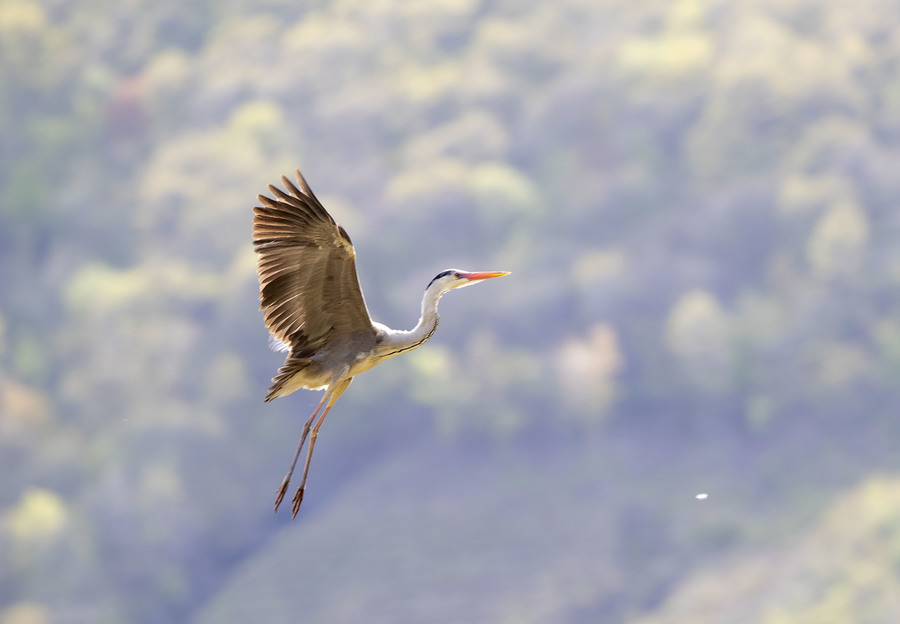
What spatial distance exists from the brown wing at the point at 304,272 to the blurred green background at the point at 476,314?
21.6 metres

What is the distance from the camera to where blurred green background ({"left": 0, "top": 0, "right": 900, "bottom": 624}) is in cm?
3297

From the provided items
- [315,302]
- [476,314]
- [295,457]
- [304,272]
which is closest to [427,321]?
[315,302]

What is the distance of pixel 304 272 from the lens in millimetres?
10266

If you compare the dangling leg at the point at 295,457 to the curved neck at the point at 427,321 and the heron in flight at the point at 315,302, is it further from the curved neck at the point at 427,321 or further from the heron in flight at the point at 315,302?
the curved neck at the point at 427,321

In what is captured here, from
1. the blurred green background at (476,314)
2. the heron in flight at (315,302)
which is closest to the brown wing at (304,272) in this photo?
the heron in flight at (315,302)

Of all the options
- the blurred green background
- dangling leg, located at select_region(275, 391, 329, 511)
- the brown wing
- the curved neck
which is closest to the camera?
the brown wing

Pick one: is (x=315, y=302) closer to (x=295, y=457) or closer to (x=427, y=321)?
(x=427, y=321)

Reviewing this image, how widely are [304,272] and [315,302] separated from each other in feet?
1.17

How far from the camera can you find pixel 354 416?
1420 inches

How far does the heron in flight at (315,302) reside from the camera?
9.87m

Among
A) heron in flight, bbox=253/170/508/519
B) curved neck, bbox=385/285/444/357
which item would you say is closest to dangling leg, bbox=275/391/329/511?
heron in flight, bbox=253/170/508/519

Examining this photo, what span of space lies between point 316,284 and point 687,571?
2399 cm

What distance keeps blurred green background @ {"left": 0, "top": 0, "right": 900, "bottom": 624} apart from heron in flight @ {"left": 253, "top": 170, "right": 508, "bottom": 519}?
2144cm

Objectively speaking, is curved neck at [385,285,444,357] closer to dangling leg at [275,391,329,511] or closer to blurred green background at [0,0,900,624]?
dangling leg at [275,391,329,511]
